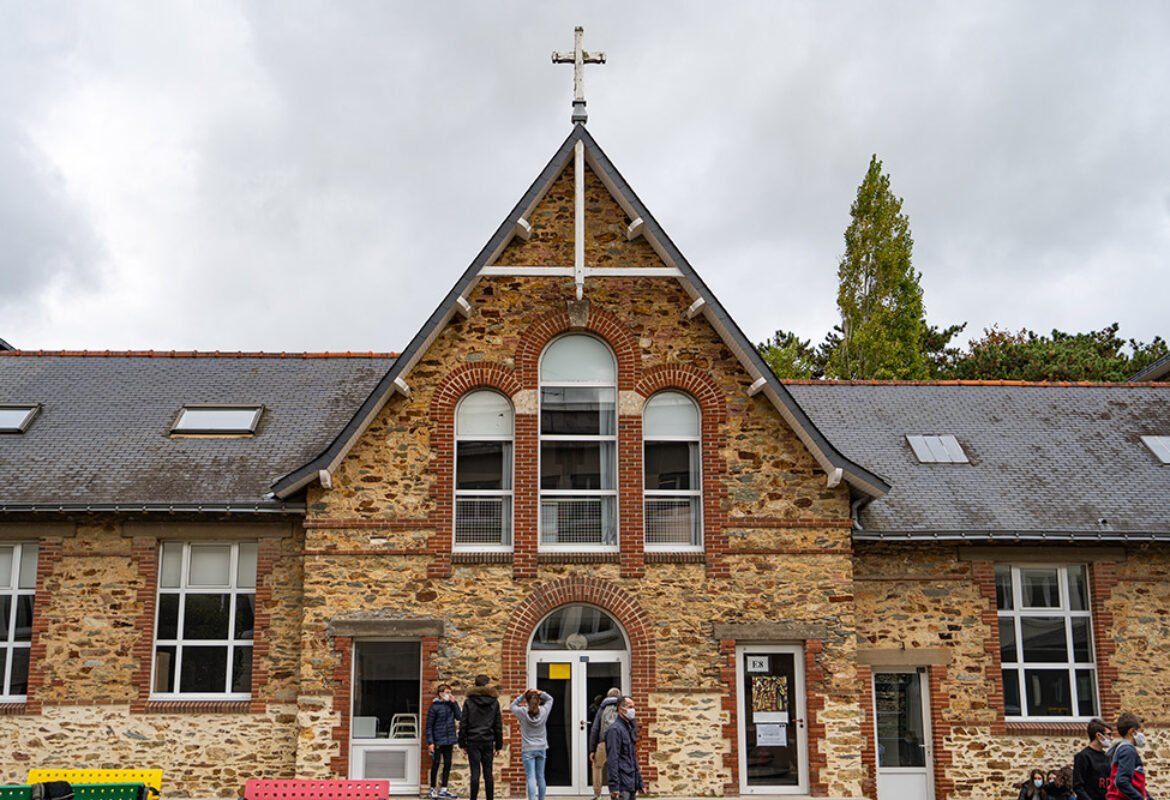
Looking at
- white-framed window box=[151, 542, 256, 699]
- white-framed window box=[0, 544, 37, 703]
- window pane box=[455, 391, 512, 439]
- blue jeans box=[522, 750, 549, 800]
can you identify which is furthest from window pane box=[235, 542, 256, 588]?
blue jeans box=[522, 750, 549, 800]

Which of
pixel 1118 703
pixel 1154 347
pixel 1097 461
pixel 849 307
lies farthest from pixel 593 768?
pixel 1154 347

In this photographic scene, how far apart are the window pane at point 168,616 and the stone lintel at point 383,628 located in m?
2.44

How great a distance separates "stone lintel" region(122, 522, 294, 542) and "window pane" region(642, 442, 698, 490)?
4892 mm

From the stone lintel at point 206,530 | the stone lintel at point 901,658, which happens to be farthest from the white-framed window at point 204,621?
the stone lintel at point 901,658

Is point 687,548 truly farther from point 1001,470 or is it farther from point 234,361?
point 234,361

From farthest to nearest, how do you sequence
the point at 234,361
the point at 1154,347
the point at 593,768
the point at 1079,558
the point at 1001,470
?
the point at 1154,347
the point at 234,361
the point at 1001,470
the point at 1079,558
the point at 593,768

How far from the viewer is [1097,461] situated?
1733 cm

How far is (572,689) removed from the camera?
1442 cm

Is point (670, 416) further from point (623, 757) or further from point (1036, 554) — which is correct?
point (1036, 554)

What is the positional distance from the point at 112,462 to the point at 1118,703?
14.1 meters

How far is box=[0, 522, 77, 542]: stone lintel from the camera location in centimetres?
1529

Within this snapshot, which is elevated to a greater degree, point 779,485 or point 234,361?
point 234,361

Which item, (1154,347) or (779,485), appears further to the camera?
(1154,347)

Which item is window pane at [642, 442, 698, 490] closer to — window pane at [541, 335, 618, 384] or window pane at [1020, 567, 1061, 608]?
window pane at [541, 335, 618, 384]
